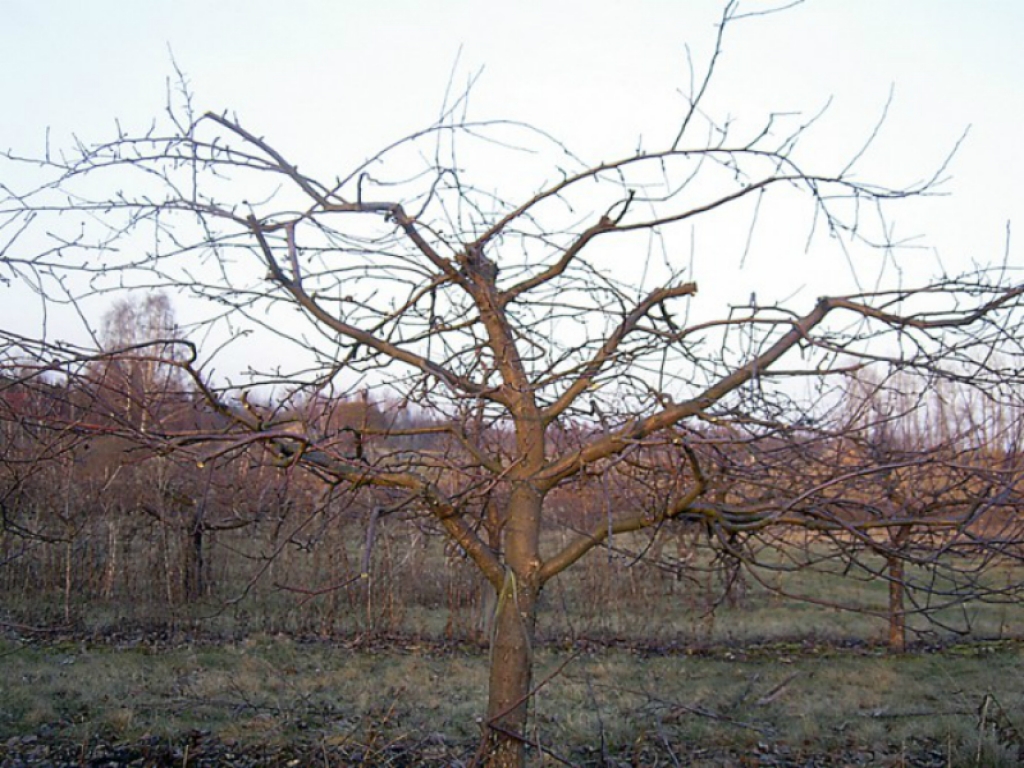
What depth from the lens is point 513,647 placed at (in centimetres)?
307

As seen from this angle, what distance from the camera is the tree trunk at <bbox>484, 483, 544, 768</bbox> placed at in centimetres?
305

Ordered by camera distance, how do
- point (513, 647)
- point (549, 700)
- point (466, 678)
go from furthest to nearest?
point (466, 678) < point (549, 700) < point (513, 647)

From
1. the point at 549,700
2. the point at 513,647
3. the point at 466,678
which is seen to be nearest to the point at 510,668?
the point at 513,647

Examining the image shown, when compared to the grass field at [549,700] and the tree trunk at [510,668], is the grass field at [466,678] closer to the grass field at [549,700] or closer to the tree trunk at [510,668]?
the grass field at [549,700]

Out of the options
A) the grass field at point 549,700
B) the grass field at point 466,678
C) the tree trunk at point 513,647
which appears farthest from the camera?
the grass field at point 549,700

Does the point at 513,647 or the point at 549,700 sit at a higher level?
the point at 513,647

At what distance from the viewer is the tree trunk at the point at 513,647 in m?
3.05

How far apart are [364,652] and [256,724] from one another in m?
4.01

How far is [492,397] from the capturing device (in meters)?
3.04

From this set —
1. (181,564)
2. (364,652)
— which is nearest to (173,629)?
(181,564)

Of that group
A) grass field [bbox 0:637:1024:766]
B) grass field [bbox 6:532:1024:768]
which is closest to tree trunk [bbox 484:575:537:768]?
grass field [bbox 6:532:1024:768]

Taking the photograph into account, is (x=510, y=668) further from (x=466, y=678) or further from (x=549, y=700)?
(x=466, y=678)

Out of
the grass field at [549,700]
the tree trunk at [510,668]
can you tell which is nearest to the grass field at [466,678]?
the grass field at [549,700]

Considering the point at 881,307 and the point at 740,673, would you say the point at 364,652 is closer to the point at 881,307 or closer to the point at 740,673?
the point at 740,673
